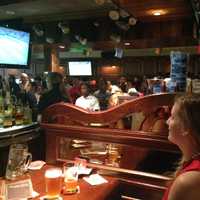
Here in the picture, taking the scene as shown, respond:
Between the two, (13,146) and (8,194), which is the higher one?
(13,146)

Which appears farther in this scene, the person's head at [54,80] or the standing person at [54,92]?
the person's head at [54,80]

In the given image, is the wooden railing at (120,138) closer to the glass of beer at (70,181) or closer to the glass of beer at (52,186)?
the glass of beer at (70,181)

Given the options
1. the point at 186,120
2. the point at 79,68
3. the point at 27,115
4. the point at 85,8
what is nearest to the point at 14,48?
the point at 27,115

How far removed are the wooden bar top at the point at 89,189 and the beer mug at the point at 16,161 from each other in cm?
9

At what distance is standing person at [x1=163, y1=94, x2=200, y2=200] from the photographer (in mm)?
1068

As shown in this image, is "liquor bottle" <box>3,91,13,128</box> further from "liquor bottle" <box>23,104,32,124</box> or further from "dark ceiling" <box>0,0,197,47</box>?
"dark ceiling" <box>0,0,197,47</box>

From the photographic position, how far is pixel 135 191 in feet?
6.00

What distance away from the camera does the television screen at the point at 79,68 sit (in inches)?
452

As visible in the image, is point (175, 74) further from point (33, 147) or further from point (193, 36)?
point (193, 36)

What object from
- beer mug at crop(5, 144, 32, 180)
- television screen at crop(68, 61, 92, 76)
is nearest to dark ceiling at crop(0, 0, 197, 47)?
beer mug at crop(5, 144, 32, 180)

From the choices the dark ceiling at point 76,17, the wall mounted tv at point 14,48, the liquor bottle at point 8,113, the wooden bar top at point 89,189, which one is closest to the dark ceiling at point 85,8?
the dark ceiling at point 76,17

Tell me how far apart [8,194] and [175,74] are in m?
1.25

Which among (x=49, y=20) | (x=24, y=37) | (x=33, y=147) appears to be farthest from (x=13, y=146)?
(x=49, y=20)

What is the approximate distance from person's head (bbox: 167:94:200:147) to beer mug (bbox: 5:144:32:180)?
3.40 feet
